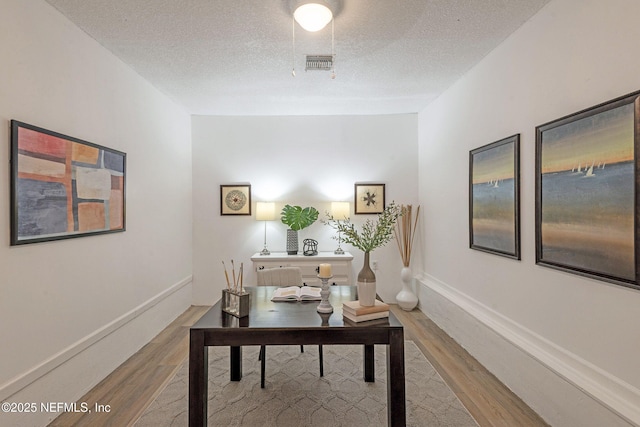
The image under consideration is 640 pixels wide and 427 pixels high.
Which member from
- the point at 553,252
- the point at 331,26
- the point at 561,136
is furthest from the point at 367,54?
the point at 553,252

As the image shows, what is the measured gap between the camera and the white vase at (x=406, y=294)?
4406 mm

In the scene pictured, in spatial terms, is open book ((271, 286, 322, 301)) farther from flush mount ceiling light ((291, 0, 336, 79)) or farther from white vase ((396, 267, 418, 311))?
white vase ((396, 267, 418, 311))

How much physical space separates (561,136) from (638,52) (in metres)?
0.54

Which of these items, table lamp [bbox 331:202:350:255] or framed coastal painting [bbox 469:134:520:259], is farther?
table lamp [bbox 331:202:350:255]

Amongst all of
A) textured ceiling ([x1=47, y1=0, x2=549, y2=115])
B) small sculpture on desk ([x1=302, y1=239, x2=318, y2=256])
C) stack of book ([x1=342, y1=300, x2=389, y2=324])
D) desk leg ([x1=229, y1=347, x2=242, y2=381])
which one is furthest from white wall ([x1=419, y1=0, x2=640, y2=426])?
desk leg ([x1=229, y1=347, x2=242, y2=381])

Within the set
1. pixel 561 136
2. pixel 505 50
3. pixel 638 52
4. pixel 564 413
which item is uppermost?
pixel 505 50

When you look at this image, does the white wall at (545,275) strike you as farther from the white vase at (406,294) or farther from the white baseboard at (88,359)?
the white baseboard at (88,359)

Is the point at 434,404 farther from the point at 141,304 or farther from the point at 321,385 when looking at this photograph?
the point at 141,304

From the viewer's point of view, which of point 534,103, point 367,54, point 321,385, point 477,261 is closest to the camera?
point 534,103

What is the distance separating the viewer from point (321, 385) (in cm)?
255

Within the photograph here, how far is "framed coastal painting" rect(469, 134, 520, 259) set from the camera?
99.0 inches

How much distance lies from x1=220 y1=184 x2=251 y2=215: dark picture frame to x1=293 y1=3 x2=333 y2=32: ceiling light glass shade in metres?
2.83

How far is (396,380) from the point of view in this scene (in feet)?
5.78

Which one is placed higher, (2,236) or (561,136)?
(561,136)
